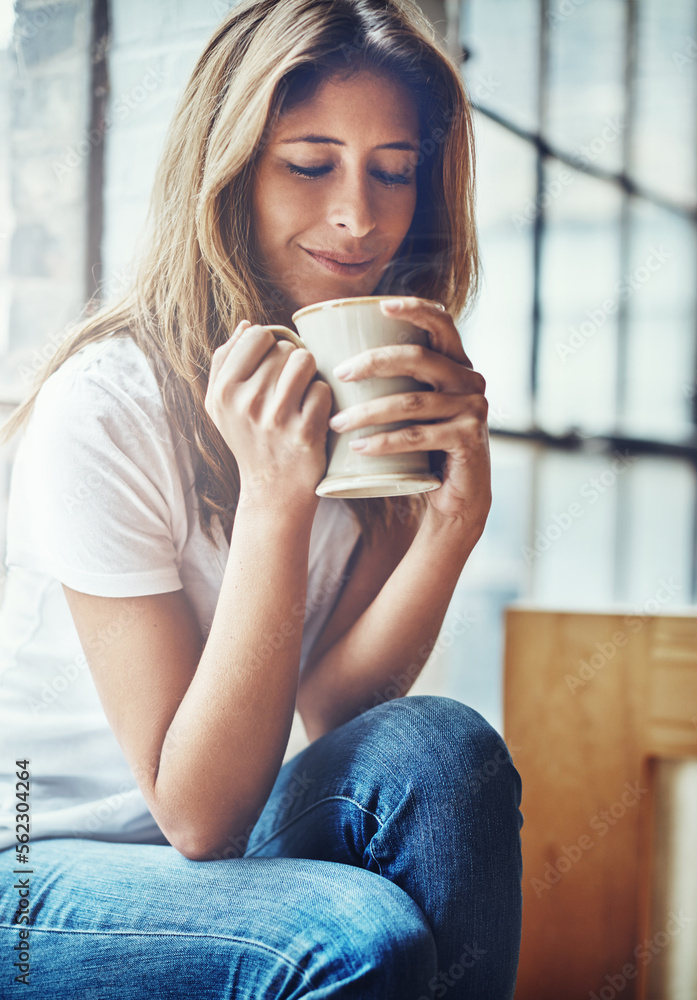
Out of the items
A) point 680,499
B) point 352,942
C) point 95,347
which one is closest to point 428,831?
point 352,942

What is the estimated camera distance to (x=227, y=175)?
1.57 feet

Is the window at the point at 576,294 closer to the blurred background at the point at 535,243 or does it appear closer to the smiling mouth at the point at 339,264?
the blurred background at the point at 535,243

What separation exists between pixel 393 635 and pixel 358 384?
0.74ft

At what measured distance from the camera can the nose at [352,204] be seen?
1.58ft

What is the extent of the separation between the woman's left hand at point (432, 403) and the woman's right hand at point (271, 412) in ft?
0.07

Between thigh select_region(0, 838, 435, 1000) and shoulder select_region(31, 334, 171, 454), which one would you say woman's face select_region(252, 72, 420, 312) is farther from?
thigh select_region(0, 838, 435, 1000)

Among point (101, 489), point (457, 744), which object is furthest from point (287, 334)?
point (457, 744)

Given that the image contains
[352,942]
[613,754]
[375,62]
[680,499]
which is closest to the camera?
[352,942]

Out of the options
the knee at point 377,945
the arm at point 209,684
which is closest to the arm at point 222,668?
the arm at point 209,684

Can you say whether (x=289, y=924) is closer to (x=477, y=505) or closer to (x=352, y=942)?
(x=352, y=942)

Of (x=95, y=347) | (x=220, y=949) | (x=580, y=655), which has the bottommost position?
(x=220, y=949)

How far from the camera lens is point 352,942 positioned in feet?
1.22

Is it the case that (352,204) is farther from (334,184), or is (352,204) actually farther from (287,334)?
(287,334)

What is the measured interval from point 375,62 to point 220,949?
0.57 metres
